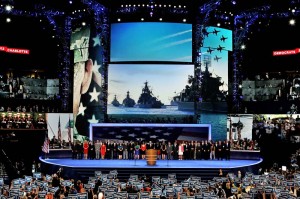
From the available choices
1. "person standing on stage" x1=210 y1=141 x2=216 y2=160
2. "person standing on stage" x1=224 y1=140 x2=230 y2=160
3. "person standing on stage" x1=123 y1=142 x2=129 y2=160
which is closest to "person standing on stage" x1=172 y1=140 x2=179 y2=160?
"person standing on stage" x1=210 y1=141 x2=216 y2=160

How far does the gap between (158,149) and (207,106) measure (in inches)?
337

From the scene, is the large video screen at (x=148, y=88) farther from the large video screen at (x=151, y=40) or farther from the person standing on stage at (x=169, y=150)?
the person standing on stage at (x=169, y=150)

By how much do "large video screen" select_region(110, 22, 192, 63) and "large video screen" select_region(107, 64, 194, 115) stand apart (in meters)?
0.83

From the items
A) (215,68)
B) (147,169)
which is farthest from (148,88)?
(147,169)

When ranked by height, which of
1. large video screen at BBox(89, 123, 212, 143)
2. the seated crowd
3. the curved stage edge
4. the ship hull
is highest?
the ship hull

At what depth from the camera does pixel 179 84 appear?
40.0 m

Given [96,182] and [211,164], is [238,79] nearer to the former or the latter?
[211,164]

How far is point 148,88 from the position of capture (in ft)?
131

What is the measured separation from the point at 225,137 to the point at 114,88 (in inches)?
395

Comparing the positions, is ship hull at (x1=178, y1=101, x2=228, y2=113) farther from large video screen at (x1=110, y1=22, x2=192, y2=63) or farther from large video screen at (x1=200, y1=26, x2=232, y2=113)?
large video screen at (x1=110, y1=22, x2=192, y2=63)

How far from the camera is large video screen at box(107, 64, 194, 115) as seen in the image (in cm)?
3962

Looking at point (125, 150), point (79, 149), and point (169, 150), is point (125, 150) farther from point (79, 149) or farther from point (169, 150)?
point (79, 149)

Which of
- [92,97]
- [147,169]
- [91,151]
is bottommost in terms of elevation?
[147,169]

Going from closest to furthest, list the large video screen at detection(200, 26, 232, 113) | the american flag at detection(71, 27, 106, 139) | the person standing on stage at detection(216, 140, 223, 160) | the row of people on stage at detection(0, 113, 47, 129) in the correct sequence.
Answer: the person standing on stage at detection(216, 140, 223, 160) → the row of people on stage at detection(0, 113, 47, 129) → the american flag at detection(71, 27, 106, 139) → the large video screen at detection(200, 26, 232, 113)
